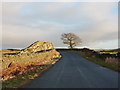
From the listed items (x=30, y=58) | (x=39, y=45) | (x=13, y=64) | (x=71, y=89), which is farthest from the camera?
(x=39, y=45)

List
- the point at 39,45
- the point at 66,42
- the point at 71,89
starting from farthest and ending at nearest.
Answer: the point at 66,42 < the point at 39,45 < the point at 71,89

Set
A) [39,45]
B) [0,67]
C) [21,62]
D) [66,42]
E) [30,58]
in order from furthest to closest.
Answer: [66,42] → [39,45] → [30,58] → [21,62] → [0,67]

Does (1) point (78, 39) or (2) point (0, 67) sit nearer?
(2) point (0, 67)

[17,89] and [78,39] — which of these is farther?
[78,39]

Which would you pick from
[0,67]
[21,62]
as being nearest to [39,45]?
[21,62]

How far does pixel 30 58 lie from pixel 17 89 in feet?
64.9

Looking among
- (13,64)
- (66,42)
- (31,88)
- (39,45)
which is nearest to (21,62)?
(13,64)

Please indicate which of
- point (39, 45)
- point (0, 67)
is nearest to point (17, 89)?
point (0, 67)

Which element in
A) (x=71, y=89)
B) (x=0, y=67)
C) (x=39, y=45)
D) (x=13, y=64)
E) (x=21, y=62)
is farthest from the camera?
(x=39, y=45)

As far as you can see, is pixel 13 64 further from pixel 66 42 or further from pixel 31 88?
pixel 66 42

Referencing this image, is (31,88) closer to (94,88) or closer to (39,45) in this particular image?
(94,88)

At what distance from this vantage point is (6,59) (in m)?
24.7

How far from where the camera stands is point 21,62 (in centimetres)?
2673

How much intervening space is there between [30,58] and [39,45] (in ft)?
104
